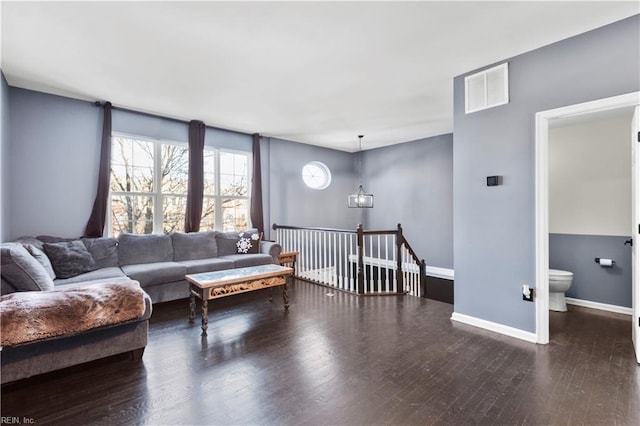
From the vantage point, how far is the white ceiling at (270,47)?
226cm

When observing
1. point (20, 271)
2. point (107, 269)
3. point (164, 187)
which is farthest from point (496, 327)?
point (164, 187)

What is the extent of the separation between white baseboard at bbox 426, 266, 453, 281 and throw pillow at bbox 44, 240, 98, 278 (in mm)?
5881

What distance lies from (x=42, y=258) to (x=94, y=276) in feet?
1.66

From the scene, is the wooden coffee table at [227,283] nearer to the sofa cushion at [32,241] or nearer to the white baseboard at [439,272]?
the sofa cushion at [32,241]

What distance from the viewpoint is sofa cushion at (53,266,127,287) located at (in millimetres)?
3239

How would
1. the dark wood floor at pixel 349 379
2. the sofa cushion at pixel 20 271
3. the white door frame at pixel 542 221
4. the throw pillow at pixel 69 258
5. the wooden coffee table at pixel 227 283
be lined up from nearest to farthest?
the dark wood floor at pixel 349 379
the sofa cushion at pixel 20 271
the white door frame at pixel 542 221
the wooden coffee table at pixel 227 283
the throw pillow at pixel 69 258

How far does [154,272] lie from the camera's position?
3797 mm

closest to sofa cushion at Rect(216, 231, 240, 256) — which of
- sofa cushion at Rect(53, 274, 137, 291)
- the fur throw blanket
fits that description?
sofa cushion at Rect(53, 274, 137, 291)

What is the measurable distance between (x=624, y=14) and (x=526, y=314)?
2615mm

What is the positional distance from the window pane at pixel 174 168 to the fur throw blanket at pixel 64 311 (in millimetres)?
2758

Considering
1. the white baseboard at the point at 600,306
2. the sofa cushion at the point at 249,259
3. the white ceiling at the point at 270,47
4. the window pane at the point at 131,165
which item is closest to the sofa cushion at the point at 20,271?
the white ceiling at the point at 270,47

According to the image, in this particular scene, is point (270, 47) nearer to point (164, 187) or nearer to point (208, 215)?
point (164, 187)

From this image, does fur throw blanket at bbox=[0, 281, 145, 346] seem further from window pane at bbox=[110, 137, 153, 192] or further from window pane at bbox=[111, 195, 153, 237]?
window pane at bbox=[110, 137, 153, 192]

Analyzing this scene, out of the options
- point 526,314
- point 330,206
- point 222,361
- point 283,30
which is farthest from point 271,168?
point 526,314
